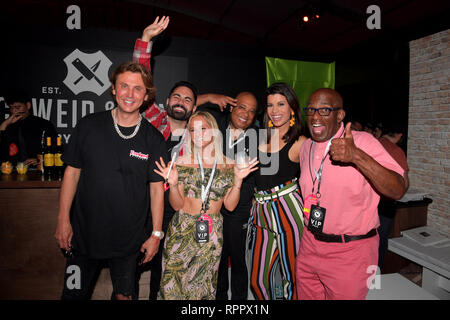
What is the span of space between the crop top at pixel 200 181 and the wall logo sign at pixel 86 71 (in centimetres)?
307

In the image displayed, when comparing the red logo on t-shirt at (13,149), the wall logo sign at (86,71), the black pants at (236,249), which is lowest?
the black pants at (236,249)

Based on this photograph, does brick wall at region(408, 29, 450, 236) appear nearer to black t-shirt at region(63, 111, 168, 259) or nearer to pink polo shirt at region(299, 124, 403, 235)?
pink polo shirt at region(299, 124, 403, 235)

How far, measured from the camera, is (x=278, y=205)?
226 centimetres

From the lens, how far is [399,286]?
334 centimetres

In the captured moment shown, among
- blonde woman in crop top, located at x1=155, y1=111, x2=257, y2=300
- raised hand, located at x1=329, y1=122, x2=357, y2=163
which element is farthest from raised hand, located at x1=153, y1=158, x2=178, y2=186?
raised hand, located at x1=329, y1=122, x2=357, y2=163

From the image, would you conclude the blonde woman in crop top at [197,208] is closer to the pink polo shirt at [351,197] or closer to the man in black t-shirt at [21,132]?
the pink polo shirt at [351,197]

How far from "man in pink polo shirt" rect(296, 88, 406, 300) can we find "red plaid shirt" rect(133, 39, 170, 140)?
1.41 m

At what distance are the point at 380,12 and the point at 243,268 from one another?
15.8 feet

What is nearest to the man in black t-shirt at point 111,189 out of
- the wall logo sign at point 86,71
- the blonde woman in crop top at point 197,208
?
the blonde woman in crop top at point 197,208

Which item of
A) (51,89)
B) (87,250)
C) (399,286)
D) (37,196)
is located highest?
(51,89)

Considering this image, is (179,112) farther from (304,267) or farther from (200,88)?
(200,88)

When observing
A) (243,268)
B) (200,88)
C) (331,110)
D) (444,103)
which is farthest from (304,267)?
(444,103)

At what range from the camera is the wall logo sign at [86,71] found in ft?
14.2

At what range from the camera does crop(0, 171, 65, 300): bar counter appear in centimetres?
245
